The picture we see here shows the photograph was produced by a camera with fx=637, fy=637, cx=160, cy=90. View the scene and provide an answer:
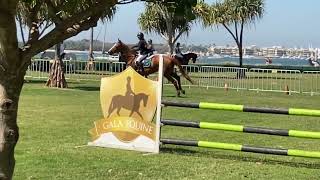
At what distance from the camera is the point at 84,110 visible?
56.7 ft

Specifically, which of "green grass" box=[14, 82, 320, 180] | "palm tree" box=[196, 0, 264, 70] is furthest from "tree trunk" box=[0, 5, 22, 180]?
"palm tree" box=[196, 0, 264, 70]

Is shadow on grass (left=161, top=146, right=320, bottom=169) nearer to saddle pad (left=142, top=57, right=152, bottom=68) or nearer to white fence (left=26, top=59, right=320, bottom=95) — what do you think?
saddle pad (left=142, top=57, right=152, bottom=68)

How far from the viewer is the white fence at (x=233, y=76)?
33.1 m

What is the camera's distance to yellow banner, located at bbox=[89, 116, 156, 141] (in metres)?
10.4

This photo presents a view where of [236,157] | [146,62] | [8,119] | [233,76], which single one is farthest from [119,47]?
[8,119]

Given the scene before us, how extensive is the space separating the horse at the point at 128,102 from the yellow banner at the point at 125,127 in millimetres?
129

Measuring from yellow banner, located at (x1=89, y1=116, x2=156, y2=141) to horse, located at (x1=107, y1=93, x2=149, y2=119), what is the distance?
0.13m

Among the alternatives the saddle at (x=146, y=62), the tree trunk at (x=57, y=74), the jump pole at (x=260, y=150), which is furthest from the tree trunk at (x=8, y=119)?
the tree trunk at (x=57, y=74)

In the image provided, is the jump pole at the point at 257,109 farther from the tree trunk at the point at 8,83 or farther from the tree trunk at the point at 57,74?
the tree trunk at the point at 57,74

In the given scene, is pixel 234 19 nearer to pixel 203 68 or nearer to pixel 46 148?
pixel 203 68

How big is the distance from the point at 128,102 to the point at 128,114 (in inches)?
8.0

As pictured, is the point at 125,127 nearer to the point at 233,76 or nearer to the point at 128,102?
the point at 128,102

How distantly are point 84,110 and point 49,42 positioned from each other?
540 inches

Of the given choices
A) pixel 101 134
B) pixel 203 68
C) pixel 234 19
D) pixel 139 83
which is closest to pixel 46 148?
pixel 101 134
